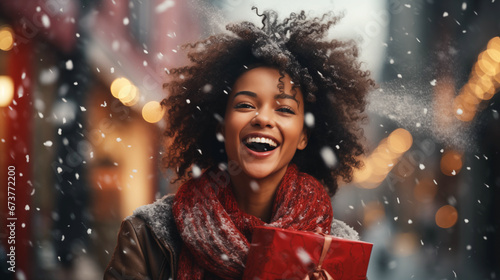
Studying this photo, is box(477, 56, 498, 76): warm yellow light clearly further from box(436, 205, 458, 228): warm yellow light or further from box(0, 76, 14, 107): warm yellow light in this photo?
box(0, 76, 14, 107): warm yellow light

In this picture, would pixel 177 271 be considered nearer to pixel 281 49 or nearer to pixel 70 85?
pixel 281 49

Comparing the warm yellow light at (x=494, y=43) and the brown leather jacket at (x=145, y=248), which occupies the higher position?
the brown leather jacket at (x=145, y=248)

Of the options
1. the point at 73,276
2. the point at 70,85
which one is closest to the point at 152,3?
the point at 70,85

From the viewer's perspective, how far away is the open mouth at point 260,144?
7.88ft

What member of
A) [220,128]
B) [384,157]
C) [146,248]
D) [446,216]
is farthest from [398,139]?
[146,248]

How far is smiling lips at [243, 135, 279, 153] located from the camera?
7.88ft

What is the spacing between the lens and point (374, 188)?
17031 mm

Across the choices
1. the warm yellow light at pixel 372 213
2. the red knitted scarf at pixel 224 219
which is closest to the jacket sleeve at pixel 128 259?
the red knitted scarf at pixel 224 219

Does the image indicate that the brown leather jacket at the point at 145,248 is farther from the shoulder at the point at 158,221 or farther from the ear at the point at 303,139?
the ear at the point at 303,139

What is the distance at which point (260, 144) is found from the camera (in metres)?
2.46

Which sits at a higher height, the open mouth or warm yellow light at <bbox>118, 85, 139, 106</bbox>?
warm yellow light at <bbox>118, 85, 139, 106</bbox>

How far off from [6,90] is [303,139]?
4.43m

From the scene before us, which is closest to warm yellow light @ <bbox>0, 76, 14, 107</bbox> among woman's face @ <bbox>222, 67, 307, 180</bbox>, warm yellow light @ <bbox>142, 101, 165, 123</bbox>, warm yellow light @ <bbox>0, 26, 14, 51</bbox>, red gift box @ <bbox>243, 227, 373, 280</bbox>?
warm yellow light @ <bbox>0, 26, 14, 51</bbox>

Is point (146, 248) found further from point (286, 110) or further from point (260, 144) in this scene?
point (286, 110)
